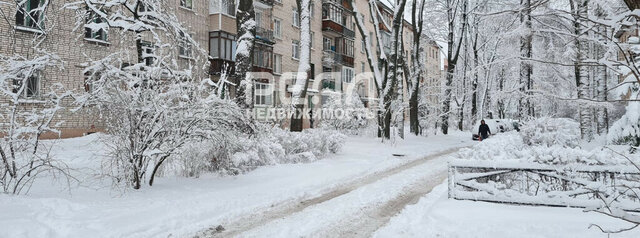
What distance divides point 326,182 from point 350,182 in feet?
1.96

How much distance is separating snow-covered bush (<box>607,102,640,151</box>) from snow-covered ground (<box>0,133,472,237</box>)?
1156 cm

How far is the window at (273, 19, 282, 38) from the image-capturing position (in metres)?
31.1

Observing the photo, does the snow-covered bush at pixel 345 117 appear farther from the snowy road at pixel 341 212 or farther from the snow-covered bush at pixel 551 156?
the snow-covered bush at pixel 551 156

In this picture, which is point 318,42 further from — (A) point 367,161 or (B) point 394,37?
(A) point 367,161

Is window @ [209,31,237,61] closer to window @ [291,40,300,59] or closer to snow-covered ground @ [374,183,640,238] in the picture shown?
window @ [291,40,300,59]

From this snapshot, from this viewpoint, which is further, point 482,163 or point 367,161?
point 367,161

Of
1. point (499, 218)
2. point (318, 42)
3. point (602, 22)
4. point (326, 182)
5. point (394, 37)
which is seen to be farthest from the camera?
point (318, 42)

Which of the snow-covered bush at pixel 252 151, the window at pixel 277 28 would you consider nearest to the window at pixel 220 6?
the window at pixel 277 28

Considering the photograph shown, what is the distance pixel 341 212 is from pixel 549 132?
30.6 ft

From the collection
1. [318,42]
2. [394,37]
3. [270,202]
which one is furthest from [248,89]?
[318,42]

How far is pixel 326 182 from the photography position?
9.24 meters

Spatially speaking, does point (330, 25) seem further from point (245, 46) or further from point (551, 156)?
point (551, 156)

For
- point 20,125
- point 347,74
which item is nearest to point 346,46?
point 347,74

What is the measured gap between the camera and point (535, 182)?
712 cm
